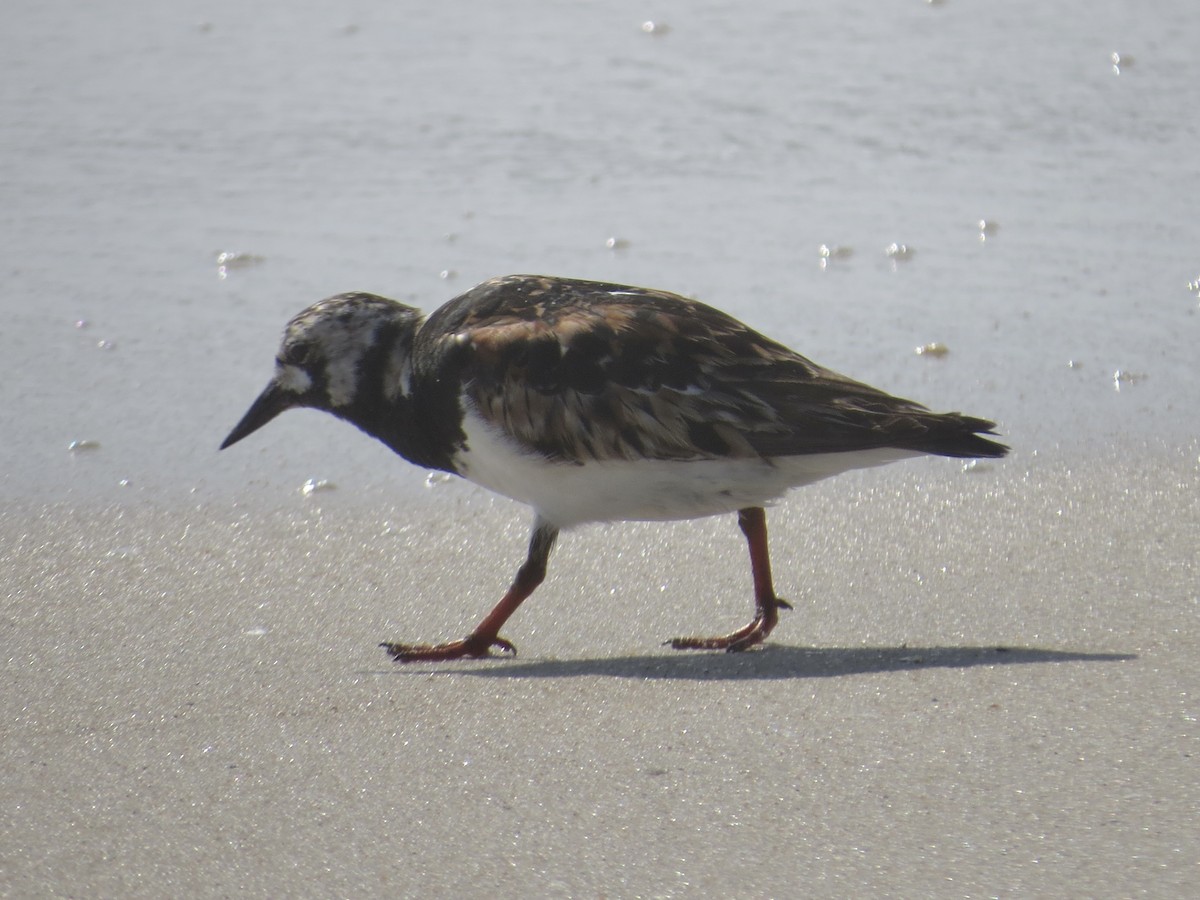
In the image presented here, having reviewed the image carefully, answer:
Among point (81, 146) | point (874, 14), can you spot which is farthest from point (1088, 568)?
point (874, 14)

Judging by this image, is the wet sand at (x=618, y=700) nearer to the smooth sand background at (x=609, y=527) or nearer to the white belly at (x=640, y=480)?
the smooth sand background at (x=609, y=527)

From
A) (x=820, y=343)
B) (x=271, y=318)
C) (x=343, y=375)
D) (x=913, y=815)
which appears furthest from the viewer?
(x=271, y=318)

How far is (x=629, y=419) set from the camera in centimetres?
345

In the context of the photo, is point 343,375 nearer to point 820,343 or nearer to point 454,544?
point 454,544

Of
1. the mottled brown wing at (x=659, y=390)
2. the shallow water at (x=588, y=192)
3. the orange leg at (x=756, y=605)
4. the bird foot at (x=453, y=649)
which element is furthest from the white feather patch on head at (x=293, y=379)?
the orange leg at (x=756, y=605)

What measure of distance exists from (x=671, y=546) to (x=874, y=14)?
5.52 metres

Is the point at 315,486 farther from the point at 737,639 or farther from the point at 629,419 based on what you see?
the point at 737,639

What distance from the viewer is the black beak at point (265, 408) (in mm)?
4012

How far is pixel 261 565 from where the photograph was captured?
3.95m

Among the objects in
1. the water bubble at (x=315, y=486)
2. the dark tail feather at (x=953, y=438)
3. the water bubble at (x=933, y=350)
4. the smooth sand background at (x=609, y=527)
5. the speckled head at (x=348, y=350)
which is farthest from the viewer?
the water bubble at (x=933, y=350)

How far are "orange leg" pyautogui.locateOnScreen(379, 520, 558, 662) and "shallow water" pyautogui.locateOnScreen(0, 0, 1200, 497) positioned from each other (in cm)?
104

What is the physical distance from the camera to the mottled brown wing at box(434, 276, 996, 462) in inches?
133

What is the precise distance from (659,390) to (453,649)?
68cm

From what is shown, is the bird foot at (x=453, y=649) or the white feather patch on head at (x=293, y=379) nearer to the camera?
the bird foot at (x=453, y=649)
